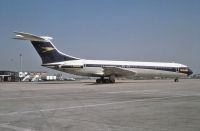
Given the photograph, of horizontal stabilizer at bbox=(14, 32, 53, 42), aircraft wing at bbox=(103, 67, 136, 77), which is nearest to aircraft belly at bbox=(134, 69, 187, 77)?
aircraft wing at bbox=(103, 67, 136, 77)

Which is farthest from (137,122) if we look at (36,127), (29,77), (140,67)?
(29,77)

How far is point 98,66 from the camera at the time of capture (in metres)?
49.6

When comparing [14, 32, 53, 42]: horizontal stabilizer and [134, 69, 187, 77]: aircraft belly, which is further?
[134, 69, 187, 77]: aircraft belly

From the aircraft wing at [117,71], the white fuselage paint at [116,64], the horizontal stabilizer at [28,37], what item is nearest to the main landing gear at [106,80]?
the aircraft wing at [117,71]

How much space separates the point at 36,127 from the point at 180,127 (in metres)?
4.03

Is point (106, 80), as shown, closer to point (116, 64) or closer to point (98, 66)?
point (116, 64)

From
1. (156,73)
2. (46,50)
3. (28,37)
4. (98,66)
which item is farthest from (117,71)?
(28,37)

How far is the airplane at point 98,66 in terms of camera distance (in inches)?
1805

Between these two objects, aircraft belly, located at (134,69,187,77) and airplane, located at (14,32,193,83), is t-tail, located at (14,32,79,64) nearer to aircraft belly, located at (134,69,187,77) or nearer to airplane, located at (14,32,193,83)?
airplane, located at (14,32,193,83)

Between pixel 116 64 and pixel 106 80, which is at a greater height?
pixel 116 64

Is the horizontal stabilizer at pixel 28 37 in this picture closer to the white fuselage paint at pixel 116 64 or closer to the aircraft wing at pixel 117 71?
the white fuselage paint at pixel 116 64

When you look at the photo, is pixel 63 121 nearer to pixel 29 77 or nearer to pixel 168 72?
pixel 168 72

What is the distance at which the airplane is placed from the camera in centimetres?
4584

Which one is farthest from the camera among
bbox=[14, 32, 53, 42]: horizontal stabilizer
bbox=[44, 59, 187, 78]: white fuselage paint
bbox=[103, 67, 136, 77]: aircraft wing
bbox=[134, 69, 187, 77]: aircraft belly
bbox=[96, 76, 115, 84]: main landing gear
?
bbox=[134, 69, 187, 77]: aircraft belly
